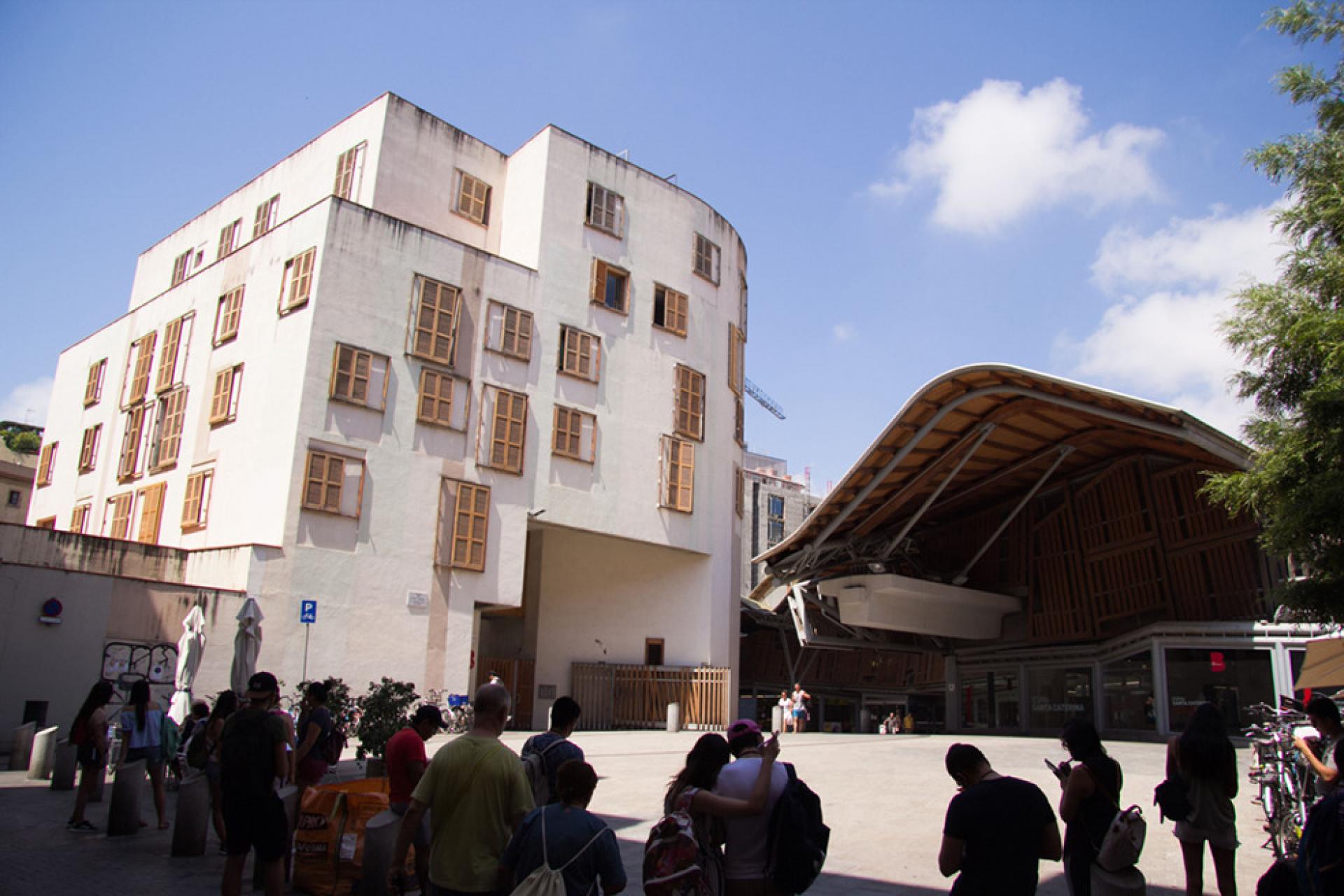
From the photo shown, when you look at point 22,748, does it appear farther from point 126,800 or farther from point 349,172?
point 349,172

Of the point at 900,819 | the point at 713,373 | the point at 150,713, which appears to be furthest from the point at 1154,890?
the point at 713,373

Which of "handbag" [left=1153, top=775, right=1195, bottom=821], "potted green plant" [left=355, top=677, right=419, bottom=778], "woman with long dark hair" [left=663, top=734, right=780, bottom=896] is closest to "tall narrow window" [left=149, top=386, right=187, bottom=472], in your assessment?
"potted green plant" [left=355, top=677, right=419, bottom=778]

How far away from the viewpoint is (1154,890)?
289 inches

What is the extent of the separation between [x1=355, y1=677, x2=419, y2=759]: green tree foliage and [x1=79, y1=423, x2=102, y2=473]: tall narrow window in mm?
22347

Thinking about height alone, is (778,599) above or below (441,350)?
below

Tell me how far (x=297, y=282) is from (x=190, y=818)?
1663 cm

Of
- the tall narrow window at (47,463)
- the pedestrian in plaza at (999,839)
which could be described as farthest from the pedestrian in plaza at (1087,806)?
the tall narrow window at (47,463)

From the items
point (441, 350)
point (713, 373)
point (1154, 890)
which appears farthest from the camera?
point (713, 373)

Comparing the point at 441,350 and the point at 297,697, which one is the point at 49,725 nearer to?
the point at 297,697

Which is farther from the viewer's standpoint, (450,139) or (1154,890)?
(450,139)

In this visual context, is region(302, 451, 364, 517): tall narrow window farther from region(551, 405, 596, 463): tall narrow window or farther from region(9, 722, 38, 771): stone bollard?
region(9, 722, 38, 771): stone bollard

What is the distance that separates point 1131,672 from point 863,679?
15890 mm

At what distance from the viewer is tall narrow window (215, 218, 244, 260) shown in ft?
98.3

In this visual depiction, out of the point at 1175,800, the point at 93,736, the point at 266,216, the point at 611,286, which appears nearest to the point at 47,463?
the point at 266,216
